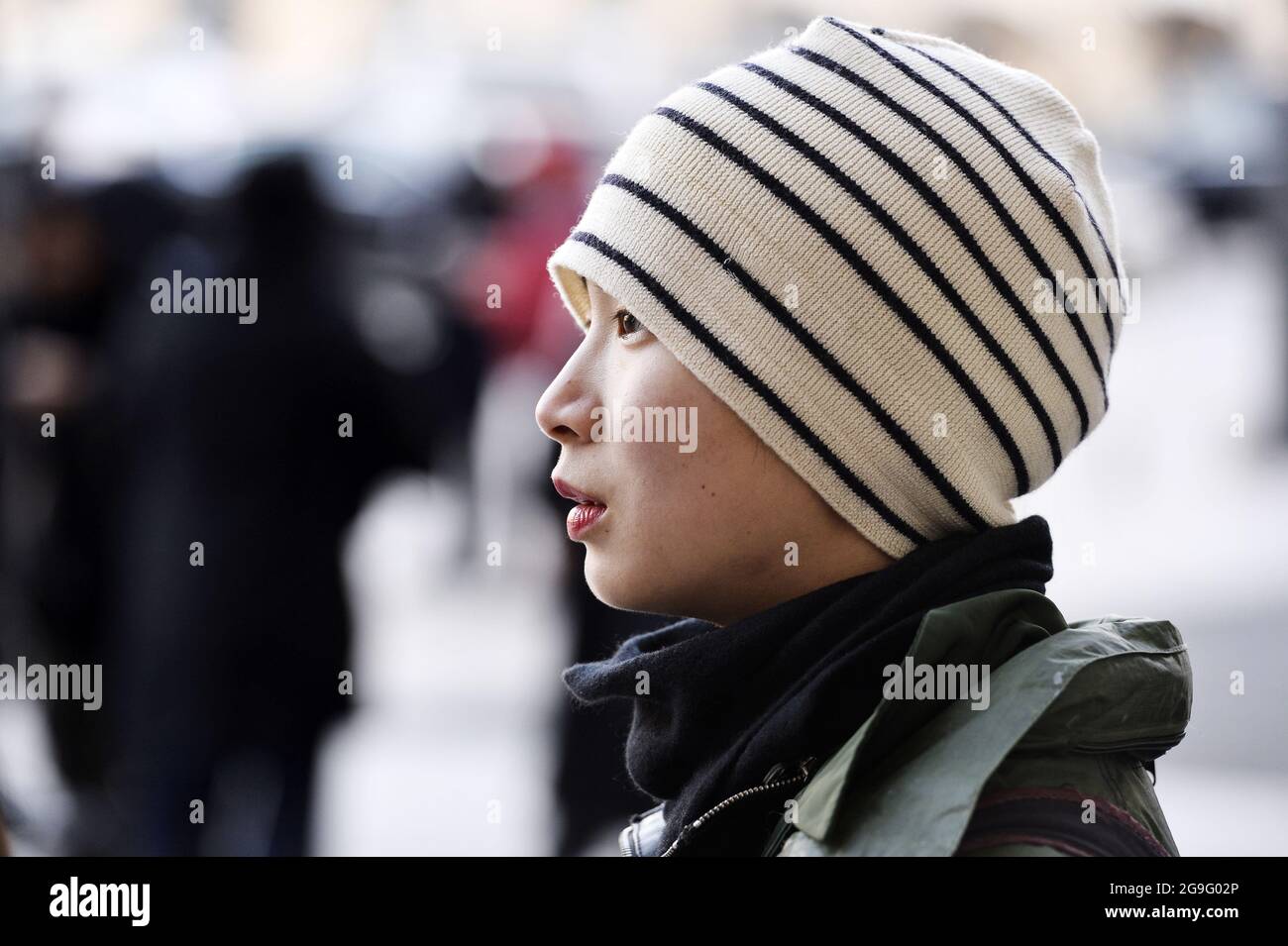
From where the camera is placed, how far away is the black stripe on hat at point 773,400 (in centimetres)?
156

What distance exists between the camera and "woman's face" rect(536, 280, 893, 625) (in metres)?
1.55

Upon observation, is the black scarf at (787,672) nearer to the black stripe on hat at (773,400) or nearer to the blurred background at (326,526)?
the black stripe on hat at (773,400)

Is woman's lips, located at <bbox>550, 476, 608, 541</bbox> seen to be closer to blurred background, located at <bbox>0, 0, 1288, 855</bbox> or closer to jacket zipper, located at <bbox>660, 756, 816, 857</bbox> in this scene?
jacket zipper, located at <bbox>660, 756, 816, 857</bbox>

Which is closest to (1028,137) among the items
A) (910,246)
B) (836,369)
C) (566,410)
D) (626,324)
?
(910,246)

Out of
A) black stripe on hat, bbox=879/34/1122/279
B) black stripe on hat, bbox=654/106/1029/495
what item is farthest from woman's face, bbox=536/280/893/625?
black stripe on hat, bbox=879/34/1122/279

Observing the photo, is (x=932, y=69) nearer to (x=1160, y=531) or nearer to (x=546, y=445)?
(x=546, y=445)

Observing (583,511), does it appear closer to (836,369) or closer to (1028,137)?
(836,369)

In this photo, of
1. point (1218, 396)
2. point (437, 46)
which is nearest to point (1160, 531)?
point (1218, 396)

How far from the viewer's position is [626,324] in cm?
163

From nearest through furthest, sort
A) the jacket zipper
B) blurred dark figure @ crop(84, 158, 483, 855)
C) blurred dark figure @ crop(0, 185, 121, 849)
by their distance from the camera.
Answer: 1. the jacket zipper
2. blurred dark figure @ crop(84, 158, 483, 855)
3. blurred dark figure @ crop(0, 185, 121, 849)

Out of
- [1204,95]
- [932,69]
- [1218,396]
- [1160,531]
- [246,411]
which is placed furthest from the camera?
[1204,95]

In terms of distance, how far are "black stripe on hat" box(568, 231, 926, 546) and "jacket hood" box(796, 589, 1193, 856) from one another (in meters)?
0.16
